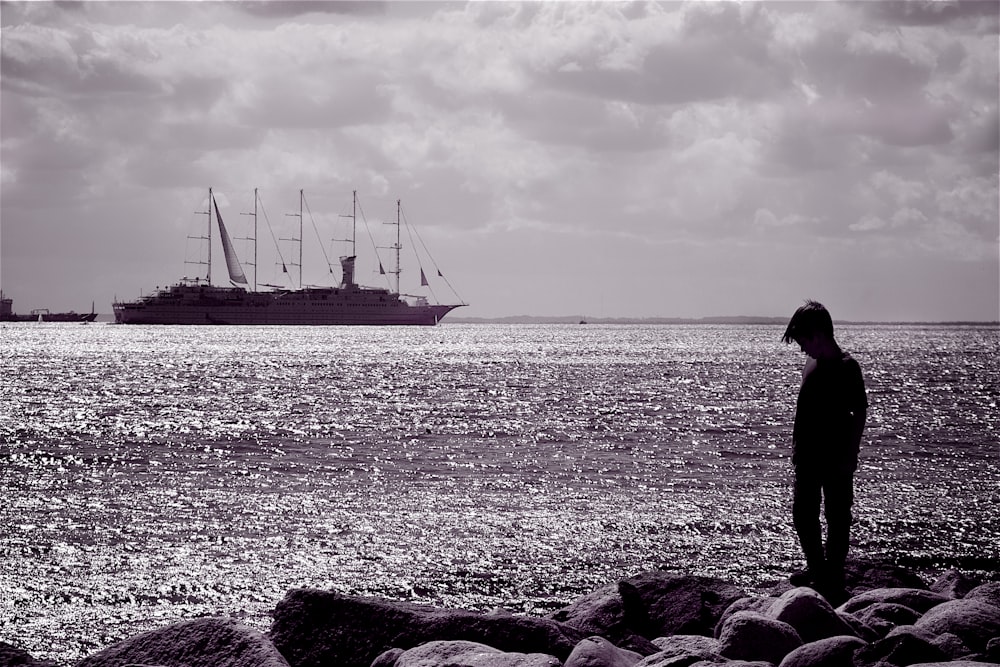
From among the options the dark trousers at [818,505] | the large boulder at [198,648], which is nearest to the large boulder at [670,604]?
the dark trousers at [818,505]

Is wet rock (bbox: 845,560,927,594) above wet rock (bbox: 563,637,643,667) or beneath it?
beneath

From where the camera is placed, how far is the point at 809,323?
570 centimetres

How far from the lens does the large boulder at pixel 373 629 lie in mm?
5293

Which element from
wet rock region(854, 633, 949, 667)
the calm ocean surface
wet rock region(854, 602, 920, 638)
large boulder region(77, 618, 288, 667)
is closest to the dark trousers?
wet rock region(854, 602, 920, 638)

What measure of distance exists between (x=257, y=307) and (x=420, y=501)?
13281 cm

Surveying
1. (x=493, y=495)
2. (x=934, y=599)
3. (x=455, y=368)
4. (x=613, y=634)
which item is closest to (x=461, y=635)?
(x=613, y=634)

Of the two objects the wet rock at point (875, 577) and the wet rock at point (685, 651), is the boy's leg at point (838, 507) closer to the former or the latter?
the wet rock at point (875, 577)

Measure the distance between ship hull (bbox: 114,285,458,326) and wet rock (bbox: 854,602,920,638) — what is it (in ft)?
453

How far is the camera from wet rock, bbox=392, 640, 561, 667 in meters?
4.60

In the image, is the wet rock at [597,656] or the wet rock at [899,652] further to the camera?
the wet rock at [597,656]

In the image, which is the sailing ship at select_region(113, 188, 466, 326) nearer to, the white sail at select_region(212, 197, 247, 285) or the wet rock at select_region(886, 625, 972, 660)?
the white sail at select_region(212, 197, 247, 285)

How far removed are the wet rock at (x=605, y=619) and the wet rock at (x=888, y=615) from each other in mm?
1134

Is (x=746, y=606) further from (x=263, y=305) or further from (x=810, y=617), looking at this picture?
(x=263, y=305)

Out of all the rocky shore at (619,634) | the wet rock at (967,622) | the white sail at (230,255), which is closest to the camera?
the rocky shore at (619,634)
